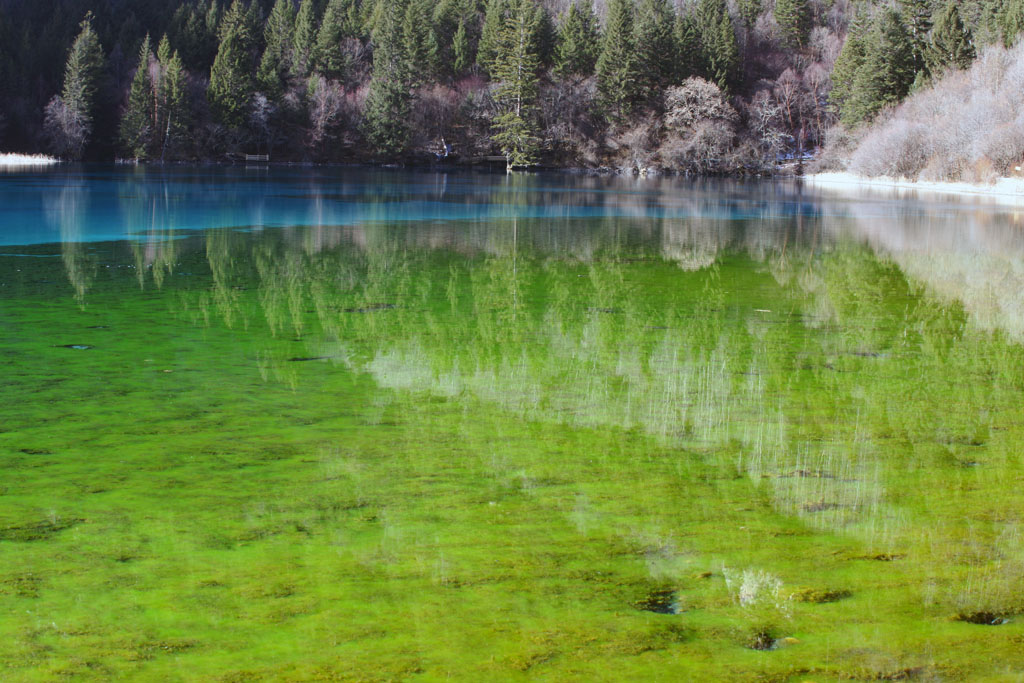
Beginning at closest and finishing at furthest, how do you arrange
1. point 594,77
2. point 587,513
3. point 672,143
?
point 587,513 → point 672,143 → point 594,77

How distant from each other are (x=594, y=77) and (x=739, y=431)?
69835 mm

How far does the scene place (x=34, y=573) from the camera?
4133 mm

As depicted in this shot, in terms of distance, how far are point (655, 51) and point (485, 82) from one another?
1455 centimetres

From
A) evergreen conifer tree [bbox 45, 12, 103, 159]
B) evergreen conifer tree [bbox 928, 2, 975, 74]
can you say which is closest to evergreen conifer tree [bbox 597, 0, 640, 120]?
evergreen conifer tree [bbox 928, 2, 975, 74]

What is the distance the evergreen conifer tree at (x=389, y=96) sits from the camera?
237 feet

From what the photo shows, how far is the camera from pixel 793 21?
79.4 m

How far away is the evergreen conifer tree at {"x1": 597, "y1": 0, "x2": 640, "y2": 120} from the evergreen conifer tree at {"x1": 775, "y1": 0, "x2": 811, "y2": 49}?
1624 cm

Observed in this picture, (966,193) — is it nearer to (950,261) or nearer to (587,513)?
(950,261)

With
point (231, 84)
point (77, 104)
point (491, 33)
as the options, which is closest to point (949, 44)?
point (491, 33)

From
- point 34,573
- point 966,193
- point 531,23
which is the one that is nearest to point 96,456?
point 34,573

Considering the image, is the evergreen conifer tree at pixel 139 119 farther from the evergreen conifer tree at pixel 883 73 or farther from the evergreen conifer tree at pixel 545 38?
the evergreen conifer tree at pixel 883 73

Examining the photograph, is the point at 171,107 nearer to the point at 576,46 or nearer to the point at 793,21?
the point at 576,46

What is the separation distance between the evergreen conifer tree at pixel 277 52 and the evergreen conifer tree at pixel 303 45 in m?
0.66

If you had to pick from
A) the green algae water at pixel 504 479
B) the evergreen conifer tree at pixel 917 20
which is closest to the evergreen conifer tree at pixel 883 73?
the evergreen conifer tree at pixel 917 20
